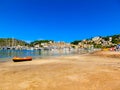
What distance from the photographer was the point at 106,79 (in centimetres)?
1762

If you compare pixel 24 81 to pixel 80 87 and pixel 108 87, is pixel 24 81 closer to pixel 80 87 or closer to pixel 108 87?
pixel 80 87

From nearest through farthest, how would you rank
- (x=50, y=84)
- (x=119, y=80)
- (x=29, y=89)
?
(x=29, y=89), (x=50, y=84), (x=119, y=80)

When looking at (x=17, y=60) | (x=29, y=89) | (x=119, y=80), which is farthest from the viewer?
(x=17, y=60)

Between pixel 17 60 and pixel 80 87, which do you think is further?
pixel 17 60

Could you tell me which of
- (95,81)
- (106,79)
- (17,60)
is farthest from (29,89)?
(17,60)

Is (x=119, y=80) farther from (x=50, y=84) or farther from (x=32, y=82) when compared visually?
(x=32, y=82)

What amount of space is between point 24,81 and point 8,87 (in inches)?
70.5

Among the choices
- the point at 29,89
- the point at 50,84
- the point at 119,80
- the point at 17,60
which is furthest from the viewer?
the point at 17,60

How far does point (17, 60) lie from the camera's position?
46.4 m

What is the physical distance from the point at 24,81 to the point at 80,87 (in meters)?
4.18

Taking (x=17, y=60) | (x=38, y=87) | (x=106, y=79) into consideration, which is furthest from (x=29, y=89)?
(x=17, y=60)

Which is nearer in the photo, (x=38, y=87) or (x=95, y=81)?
(x=38, y=87)

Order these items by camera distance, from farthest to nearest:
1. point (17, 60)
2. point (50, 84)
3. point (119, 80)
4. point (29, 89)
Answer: point (17, 60)
point (119, 80)
point (50, 84)
point (29, 89)

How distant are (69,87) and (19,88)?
3.14 meters
